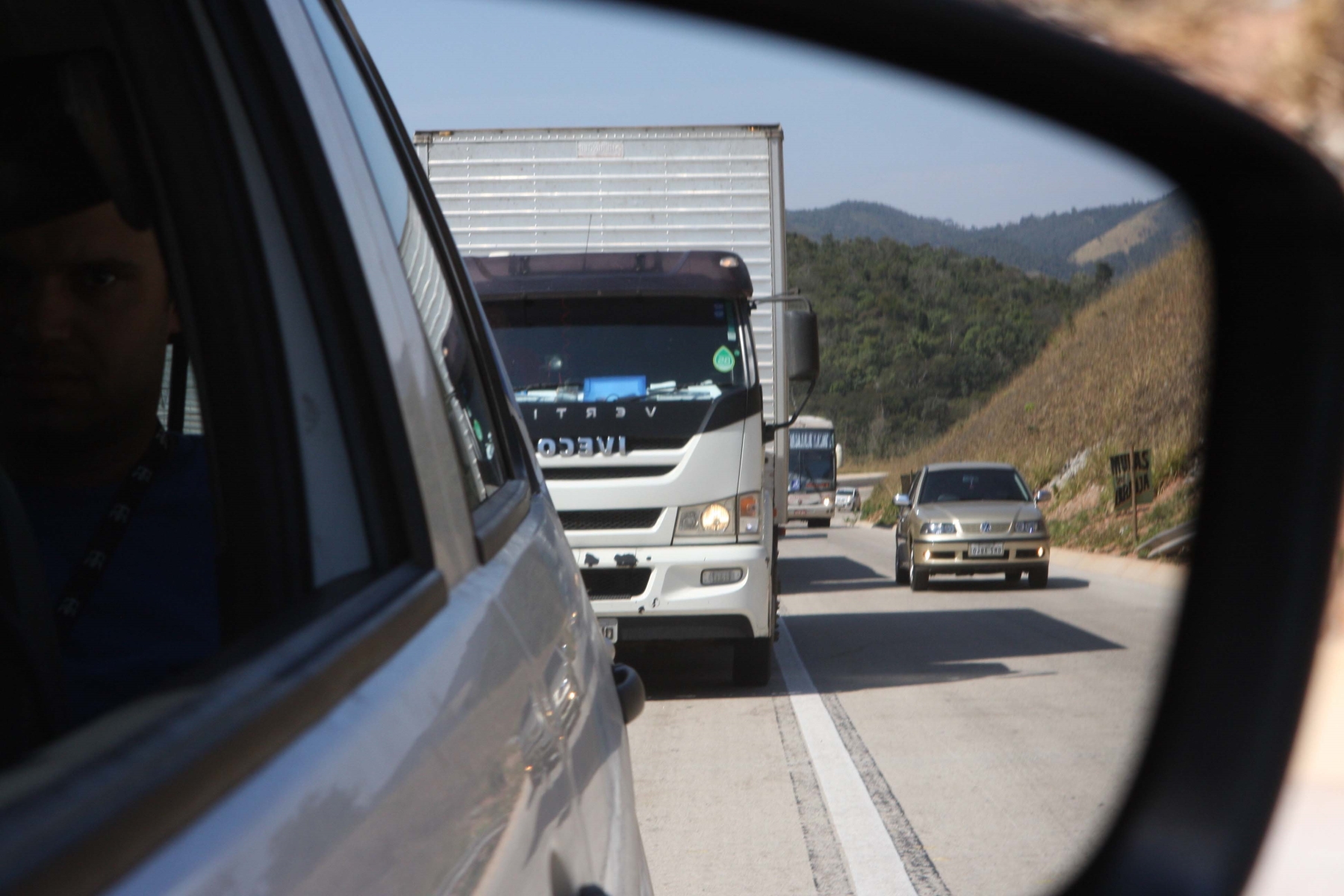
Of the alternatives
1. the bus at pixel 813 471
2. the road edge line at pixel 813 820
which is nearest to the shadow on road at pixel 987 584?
the road edge line at pixel 813 820

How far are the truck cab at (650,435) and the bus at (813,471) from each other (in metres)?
37.1

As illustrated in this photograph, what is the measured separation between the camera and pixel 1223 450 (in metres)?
2.24

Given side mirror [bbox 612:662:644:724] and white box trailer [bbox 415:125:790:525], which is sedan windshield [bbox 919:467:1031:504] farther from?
side mirror [bbox 612:662:644:724]

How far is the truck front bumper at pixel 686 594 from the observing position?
9.62 meters

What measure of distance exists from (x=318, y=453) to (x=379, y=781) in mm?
457

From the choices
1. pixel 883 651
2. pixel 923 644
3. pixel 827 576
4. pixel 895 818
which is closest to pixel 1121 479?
pixel 923 644

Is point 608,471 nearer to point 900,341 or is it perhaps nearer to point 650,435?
point 650,435

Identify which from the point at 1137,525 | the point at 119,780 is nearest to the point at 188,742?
the point at 119,780

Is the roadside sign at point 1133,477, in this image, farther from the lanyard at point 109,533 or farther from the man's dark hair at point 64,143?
the man's dark hair at point 64,143

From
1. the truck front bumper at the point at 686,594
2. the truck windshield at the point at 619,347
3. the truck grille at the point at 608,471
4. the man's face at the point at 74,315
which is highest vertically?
the truck windshield at the point at 619,347

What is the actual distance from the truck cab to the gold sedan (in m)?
9.78

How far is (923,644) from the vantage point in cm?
1286

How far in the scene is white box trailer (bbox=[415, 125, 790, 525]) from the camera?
12.2 metres

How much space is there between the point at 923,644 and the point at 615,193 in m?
4.57
